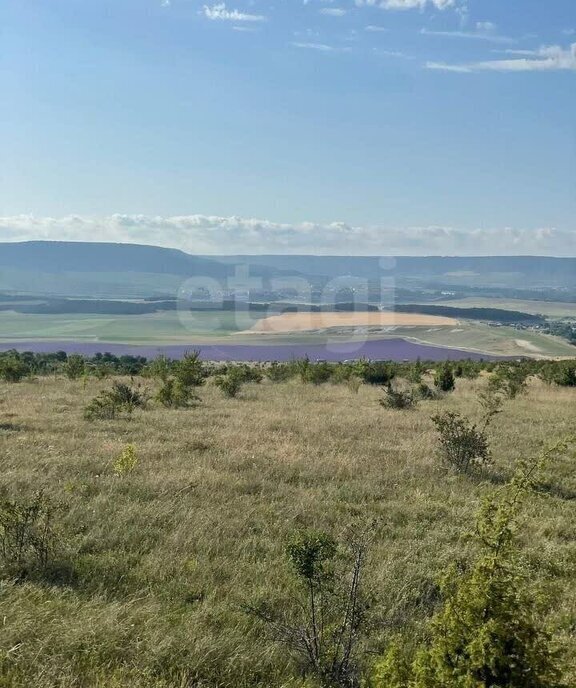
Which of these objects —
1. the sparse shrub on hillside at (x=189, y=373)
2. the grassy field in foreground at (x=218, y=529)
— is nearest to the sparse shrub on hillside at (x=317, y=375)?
the sparse shrub on hillside at (x=189, y=373)

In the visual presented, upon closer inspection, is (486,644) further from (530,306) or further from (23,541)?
(530,306)

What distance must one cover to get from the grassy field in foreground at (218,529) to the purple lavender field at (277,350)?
44.7 metres

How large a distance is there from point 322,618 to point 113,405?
11.7m

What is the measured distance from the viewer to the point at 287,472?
9.64 metres

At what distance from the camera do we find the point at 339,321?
9575 cm

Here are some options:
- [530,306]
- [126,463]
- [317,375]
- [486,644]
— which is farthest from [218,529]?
[530,306]

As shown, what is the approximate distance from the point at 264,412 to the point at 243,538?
9.40 m

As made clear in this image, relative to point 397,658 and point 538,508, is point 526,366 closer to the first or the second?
point 538,508

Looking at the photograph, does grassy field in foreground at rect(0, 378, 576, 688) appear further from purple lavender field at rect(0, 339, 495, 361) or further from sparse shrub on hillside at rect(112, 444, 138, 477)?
purple lavender field at rect(0, 339, 495, 361)

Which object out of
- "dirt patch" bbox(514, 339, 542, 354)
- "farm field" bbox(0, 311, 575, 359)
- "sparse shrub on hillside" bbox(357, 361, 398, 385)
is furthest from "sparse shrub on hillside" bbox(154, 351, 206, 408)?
"dirt patch" bbox(514, 339, 542, 354)

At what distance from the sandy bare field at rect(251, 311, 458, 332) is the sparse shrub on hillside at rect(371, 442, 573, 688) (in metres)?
82.0

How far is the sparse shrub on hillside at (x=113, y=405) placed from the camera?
48.1ft

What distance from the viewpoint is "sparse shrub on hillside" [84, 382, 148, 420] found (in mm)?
14672

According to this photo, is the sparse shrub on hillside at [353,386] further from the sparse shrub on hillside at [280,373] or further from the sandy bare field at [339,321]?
the sandy bare field at [339,321]
